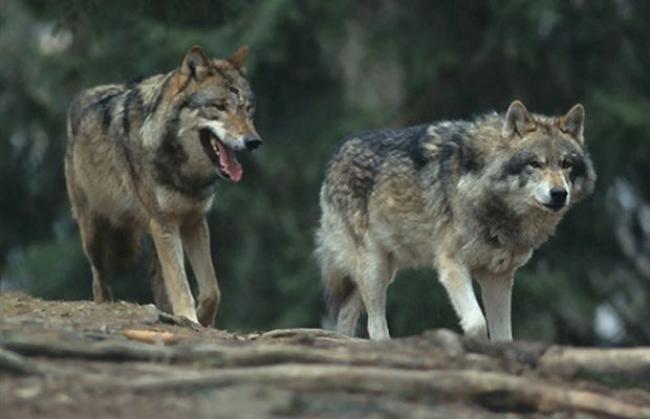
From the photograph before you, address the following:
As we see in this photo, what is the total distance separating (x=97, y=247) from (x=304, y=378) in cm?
633

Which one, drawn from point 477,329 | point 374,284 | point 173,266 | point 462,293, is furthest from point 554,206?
point 173,266

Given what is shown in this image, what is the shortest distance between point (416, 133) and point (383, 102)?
40.8 feet

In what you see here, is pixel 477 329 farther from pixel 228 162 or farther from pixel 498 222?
pixel 228 162

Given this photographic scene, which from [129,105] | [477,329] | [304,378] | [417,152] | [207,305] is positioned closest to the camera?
[304,378]

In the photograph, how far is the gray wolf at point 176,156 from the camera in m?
13.4

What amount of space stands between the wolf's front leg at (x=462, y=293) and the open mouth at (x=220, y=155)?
1.88 metres

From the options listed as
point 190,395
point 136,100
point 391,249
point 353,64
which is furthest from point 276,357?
point 353,64

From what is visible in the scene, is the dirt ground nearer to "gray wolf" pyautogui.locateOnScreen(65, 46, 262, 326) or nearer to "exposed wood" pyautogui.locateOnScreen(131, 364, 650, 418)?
"exposed wood" pyautogui.locateOnScreen(131, 364, 650, 418)

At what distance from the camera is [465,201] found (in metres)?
12.3

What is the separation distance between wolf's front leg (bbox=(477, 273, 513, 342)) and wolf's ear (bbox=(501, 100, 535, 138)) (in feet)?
3.15

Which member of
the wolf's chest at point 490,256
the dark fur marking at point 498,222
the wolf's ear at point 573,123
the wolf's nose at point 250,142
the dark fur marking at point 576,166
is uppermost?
the wolf's nose at point 250,142

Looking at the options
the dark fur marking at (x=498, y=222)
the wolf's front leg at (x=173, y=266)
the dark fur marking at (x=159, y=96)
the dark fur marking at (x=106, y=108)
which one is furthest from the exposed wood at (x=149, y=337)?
the dark fur marking at (x=106, y=108)

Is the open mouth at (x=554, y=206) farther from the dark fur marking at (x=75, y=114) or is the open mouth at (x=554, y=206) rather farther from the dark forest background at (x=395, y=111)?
the dark forest background at (x=395, y=111)

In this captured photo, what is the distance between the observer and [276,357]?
897 centimetres
